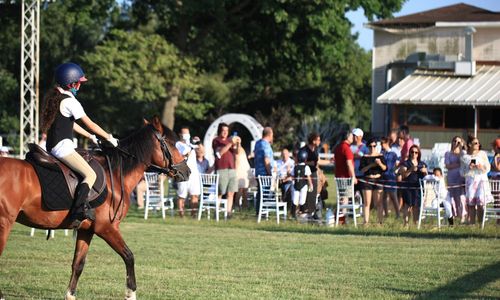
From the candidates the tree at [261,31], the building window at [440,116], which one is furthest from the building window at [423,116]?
the tree at [261,31]

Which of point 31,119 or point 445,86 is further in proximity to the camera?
point 445,86

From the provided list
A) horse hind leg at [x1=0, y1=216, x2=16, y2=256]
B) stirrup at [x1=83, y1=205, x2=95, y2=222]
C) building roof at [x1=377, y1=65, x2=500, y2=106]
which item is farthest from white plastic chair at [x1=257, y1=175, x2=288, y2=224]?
building roof at [x1=377, y1=65, x2=500, y2=106]

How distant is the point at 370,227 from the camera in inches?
758

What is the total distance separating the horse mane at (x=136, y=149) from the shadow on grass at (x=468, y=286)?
3761 mm

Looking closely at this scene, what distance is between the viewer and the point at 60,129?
10.2 m

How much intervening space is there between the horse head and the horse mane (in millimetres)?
76

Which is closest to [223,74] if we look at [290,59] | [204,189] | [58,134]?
[290,59]

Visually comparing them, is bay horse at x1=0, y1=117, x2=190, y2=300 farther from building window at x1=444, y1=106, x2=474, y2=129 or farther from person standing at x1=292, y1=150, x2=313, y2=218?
building window at x1=444, y1=106, x2=474, y2=129

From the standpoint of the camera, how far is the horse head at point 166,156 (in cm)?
1137

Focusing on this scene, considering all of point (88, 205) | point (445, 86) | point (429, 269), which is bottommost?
point (429, 269)

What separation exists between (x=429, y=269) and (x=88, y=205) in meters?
5.37

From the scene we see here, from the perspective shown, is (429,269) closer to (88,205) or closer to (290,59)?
(88,205)

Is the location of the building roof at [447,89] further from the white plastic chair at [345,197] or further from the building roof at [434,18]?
the white plastic chair at [345,197]

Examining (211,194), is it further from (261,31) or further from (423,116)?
(261,31)
